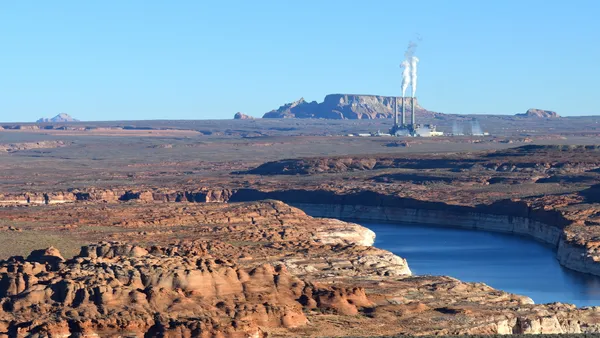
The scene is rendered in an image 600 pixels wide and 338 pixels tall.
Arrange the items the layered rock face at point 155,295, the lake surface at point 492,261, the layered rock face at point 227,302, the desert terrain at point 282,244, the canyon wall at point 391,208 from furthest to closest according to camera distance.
Answer: the canyon wall at point 391,208
the lake surface at point 492,261
the desert terrain at point 282,244
the layered rock face at point 227,302
the layered rock face at point 155,295

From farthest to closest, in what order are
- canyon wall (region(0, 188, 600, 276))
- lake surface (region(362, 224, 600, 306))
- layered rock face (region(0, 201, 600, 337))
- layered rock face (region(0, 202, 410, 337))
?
canyon wall (region(0, 188, 600, 276)) < lake surface (region(362, 224, 600, 306)) < layered rock face (region(0, 201, 600, 337)) < layered rock face (region(0, 202, 410, 337))

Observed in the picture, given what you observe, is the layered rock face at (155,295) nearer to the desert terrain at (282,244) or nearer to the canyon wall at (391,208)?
the desert terrain at (282,244)

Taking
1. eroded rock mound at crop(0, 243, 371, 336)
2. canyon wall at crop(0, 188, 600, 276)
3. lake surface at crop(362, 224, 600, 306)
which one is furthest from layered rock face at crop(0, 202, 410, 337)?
canyon wall at crop(0, 188, 600, 276)

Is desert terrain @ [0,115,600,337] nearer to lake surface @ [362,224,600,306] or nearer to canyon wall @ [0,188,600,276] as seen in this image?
canyon wall @ [0,188,600,276]

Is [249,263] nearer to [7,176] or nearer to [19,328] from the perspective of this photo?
[19,328]

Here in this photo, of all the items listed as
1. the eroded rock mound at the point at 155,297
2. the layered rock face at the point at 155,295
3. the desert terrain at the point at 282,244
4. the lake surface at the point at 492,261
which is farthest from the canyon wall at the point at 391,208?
the eroded rock mound at the point at 155,297
